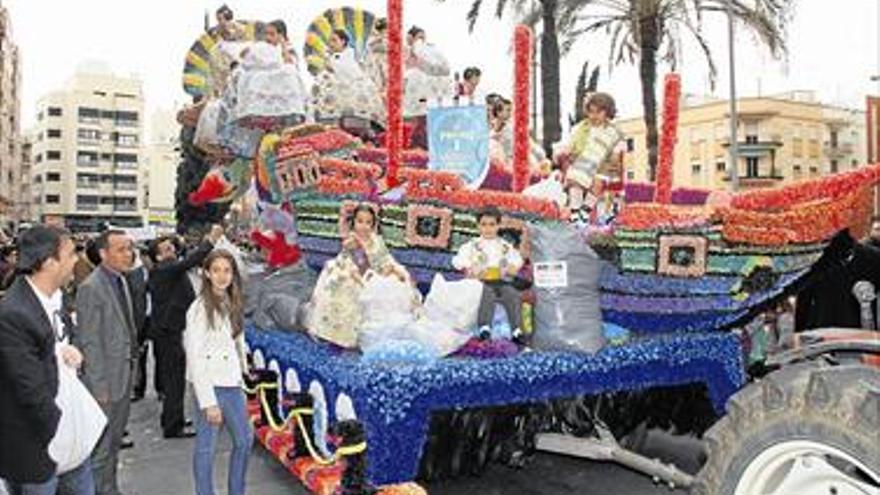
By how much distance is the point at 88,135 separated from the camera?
271 ft

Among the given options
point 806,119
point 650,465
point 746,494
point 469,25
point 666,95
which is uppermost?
point 806,119

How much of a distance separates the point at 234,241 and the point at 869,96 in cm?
2084

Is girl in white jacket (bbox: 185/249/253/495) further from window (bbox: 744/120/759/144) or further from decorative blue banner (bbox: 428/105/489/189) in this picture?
window (bbox: 744/120/759/144)

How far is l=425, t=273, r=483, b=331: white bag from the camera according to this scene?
4.94m

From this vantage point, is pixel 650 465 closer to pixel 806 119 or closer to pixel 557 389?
pixel 557 389

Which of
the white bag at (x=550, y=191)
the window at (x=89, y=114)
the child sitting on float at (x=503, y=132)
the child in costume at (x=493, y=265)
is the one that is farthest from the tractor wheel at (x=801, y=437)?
the window at (x=89, y=114)

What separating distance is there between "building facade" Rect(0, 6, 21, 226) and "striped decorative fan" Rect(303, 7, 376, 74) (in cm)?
5235

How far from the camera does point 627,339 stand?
5.16 meters

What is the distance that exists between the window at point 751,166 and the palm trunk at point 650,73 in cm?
4107

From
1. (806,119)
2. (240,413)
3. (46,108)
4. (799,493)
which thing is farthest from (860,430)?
(46,108)

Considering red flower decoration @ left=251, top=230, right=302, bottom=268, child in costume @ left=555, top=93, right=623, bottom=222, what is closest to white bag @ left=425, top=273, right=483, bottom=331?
child in costume @ left=555, top=93, right=623, bottom=222

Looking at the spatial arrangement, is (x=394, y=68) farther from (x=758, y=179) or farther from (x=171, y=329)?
(x=758, y=179)

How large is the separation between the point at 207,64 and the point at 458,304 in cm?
574

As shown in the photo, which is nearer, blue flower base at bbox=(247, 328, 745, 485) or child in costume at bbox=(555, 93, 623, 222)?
blue flower base at bbox=(247, 328, 745, 485)
